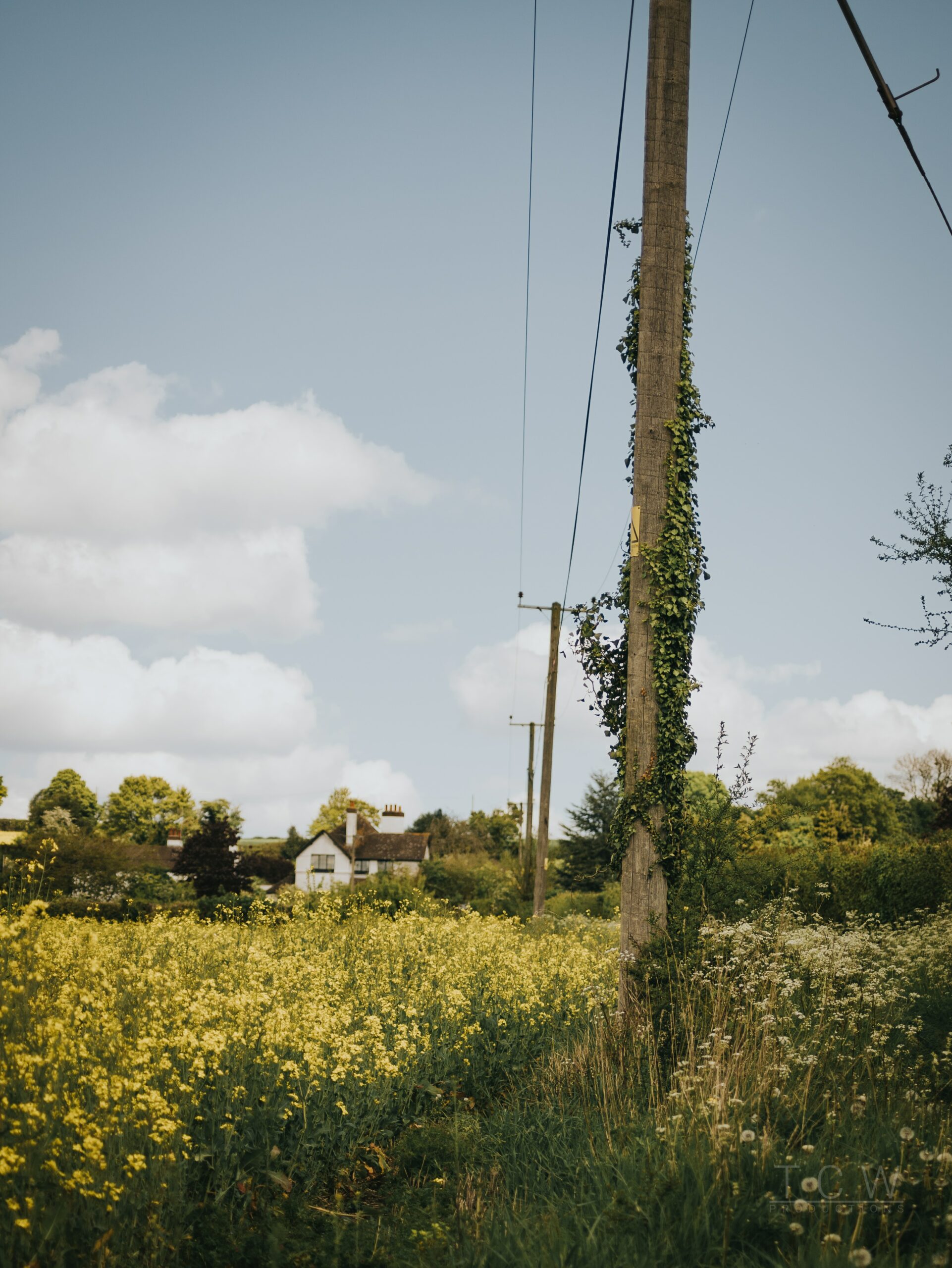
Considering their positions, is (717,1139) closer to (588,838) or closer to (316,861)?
(588,838)

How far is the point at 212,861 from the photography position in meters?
37.8

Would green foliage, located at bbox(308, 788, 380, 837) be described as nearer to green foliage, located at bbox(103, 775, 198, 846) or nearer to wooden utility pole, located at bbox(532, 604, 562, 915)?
green foliage, located at bbox(103, 775, 198, 846)

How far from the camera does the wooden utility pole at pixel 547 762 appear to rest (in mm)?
21703

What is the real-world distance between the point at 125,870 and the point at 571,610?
22.7 m

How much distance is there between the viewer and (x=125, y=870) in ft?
86.8

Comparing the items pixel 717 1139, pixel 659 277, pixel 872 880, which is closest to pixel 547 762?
pixel 872 880

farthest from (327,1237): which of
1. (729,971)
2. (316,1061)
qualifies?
(729,971)

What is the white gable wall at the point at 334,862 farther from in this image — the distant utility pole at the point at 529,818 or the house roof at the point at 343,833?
the distant utility pole at the point at 529,818

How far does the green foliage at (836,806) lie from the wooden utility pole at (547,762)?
2404 centimetres

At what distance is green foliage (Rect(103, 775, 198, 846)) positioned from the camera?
74188 mm

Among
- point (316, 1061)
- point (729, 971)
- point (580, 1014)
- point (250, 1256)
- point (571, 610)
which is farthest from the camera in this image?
point (571, 610)

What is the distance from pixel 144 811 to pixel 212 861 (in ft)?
137

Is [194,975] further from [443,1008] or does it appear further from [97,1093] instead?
[97,1093]

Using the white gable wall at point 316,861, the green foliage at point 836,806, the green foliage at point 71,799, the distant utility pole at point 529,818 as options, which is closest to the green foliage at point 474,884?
the distant utility pole at point 529,818
